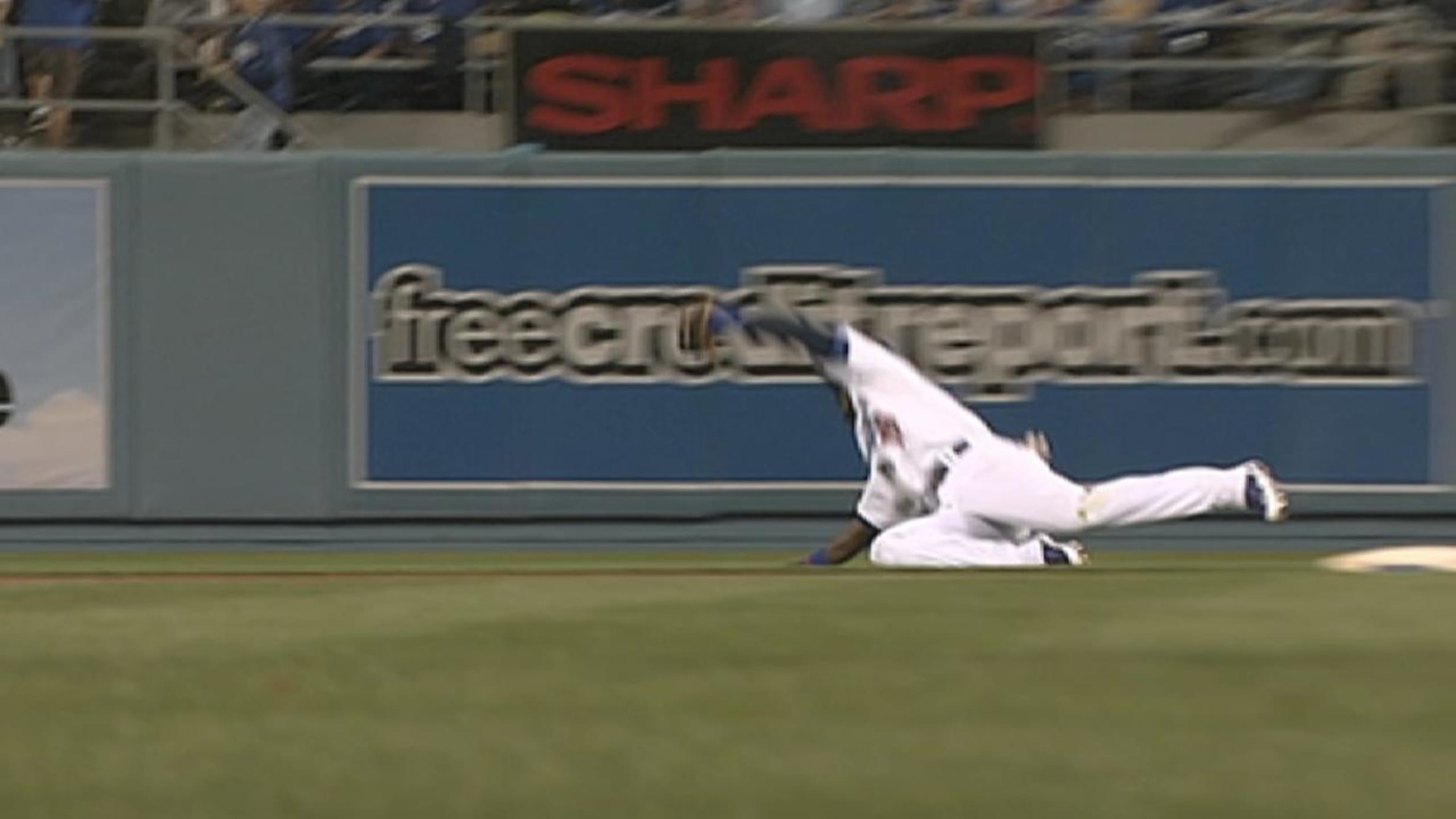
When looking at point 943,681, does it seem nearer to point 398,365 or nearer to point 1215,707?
point 1215,707

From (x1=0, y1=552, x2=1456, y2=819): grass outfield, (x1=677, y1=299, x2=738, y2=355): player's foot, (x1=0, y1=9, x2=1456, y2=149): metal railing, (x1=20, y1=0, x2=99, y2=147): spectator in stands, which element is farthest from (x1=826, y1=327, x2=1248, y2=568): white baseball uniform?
(x1=20, y1=0, x2=99, y2=147): spectator in stands

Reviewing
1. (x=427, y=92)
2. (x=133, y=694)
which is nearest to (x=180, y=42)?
(x=427, y=92)

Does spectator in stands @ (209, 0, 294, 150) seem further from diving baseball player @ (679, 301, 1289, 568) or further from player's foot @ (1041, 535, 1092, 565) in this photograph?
player's foot @ (1041, 535, 1092, 565)

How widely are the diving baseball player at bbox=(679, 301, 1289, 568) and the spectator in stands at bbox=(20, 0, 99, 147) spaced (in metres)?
5.63

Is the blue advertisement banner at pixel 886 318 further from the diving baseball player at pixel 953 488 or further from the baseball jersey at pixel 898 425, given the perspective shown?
the baseball jersey at pixel 898 425

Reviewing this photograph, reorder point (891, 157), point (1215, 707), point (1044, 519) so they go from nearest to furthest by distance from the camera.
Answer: point (1215, 707), point (1044, 519), point (891, 157)

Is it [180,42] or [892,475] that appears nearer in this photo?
[892,475]

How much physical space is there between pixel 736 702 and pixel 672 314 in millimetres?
9537

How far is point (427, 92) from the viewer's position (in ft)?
56.2

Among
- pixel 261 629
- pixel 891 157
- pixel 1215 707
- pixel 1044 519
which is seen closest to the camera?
pixel 1215 707

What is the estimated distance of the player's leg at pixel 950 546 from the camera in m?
12.3

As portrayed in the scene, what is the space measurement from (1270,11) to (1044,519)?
5.84 metres

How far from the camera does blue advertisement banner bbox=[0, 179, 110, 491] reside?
16297 mm

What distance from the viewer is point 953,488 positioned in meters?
12.5
